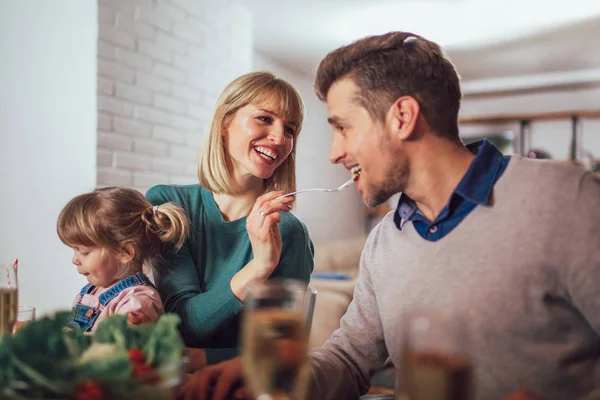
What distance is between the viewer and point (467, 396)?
60 cm

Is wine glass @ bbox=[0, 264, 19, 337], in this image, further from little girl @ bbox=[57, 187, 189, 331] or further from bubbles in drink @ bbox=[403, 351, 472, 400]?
bubbles in drink @ bbox=[403, 351, 472, 400]

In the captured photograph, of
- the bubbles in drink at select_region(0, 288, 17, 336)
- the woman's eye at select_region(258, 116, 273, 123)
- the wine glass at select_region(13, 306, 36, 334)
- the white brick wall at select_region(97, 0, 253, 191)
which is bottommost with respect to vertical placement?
the wine glass at select_region(13, 306, 36, 334)

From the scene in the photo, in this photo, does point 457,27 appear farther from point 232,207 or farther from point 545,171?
point 545,171

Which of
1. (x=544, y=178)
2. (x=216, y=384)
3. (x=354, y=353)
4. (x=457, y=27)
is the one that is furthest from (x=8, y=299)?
(x=457, y=27)

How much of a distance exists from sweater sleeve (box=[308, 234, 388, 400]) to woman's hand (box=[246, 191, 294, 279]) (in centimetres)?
22

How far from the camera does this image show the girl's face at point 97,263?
152 cm

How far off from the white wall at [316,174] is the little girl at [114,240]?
3.85 m

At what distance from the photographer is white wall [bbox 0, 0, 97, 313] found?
8.85 feet

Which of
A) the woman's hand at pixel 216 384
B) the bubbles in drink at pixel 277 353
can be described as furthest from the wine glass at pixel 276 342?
the woman's hand at pixel 216 384

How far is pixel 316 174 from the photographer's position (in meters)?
6.18

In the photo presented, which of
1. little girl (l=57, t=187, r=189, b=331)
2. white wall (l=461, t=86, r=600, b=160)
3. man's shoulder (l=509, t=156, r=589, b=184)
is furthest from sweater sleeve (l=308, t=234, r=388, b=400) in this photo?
white wall (l=461, t=86, r=600, b=160)

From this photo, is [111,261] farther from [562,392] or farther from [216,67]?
[216,67]

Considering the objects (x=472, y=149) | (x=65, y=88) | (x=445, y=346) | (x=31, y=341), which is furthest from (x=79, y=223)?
(x=65, y=88)

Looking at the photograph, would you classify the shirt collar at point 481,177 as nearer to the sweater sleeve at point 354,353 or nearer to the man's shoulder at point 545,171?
the man's shoulder at point 545,171
